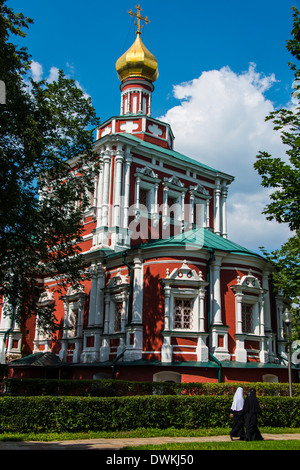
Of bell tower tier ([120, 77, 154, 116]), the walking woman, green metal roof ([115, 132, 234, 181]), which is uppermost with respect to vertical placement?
bell tower tier ([120, 77, 154, 116])

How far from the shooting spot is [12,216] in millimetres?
13656

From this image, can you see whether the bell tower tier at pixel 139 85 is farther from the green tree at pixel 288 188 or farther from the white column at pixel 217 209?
the green tree at pixel 288 188

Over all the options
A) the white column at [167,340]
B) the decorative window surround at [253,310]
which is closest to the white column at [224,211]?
the decorative window surround at [253,310]

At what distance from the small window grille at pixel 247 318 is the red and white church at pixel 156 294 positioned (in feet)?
0.13

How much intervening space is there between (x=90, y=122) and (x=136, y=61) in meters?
12.3

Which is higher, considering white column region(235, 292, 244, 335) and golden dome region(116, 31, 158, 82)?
golden dome region(116, 31, 158, 82)

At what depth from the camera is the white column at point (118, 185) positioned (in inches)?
840

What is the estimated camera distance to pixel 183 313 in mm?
17656

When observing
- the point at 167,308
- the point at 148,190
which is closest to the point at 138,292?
the point at 167,308

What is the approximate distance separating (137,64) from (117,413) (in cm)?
2156

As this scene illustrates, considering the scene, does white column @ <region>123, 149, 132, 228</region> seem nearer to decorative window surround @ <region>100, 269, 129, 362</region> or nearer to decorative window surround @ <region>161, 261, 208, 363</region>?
decorative window surround @ <region>100, 269, 129, 362</region>

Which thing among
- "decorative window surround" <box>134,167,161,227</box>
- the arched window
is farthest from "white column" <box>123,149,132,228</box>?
the arched window

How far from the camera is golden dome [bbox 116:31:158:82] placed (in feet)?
92.1
